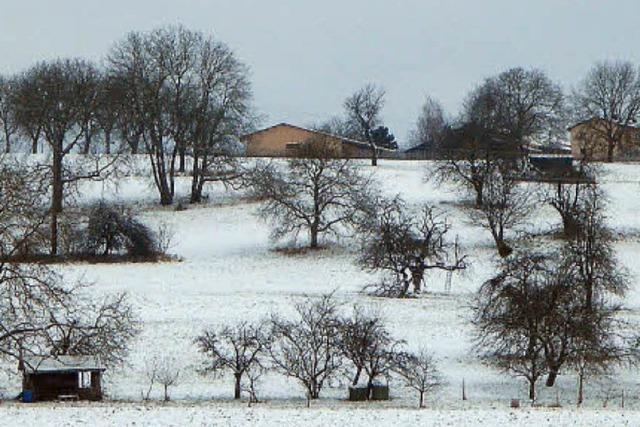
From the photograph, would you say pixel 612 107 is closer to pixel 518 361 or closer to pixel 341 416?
pixel 518 361

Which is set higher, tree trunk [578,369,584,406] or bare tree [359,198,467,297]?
bare tree [359,198,467,297]

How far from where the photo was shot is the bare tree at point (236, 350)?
30.5 meters

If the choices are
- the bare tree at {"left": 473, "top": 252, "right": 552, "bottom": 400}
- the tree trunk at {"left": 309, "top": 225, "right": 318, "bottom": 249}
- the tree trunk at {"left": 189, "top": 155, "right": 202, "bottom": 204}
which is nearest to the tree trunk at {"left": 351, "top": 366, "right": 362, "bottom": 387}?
the bare tree at {"left": 473, "top": 252, "right": 552, "bottom": 400}

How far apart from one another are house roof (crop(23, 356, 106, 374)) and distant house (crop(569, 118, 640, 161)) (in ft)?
229

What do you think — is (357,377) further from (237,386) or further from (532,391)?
(532,391)

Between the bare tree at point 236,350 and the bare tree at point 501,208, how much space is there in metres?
22.7

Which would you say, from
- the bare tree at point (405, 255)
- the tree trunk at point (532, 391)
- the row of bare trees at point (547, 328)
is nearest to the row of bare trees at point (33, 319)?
the row of bare trees at point (547, 328)

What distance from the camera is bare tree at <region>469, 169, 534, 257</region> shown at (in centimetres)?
5569

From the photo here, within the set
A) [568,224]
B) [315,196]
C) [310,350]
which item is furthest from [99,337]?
[568,224]

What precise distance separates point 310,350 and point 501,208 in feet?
88.9

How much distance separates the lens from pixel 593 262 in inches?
1532

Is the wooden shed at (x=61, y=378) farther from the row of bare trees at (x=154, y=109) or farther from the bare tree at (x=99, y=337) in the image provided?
the row of bare trees at (x=154, y=109)

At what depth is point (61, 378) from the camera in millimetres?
29766

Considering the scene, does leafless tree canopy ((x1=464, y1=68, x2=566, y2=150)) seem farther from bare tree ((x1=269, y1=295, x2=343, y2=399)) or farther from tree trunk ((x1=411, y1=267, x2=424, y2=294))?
bare tree ((x1=269, y1=295, x2=343, y2=399))
